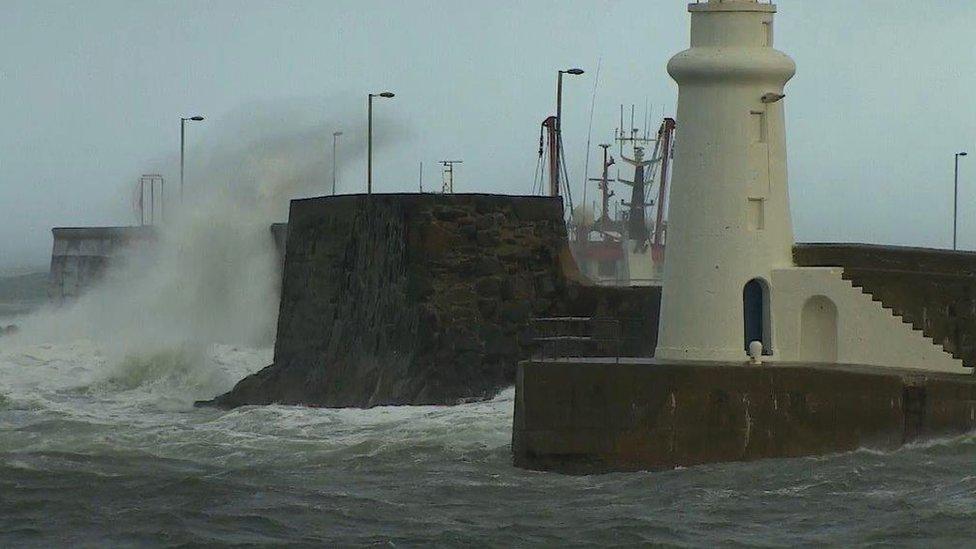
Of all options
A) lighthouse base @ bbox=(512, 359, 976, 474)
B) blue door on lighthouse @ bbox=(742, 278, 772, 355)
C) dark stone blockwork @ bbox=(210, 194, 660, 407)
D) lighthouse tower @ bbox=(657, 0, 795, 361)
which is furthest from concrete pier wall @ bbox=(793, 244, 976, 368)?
dark stone blockwork @ bbox=(210, 194, 660, 407)

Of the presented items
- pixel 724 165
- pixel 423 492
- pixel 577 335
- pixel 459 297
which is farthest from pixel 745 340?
pixel 459 297

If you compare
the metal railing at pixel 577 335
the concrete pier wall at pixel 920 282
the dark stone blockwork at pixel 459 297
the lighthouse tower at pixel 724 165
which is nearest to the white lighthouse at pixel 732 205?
the lighthouse tower at pixel 724 165

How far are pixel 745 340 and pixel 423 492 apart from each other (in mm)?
4297

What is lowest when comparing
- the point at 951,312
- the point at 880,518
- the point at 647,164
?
the point at 880,518

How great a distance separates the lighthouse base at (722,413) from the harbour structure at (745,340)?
0.01m

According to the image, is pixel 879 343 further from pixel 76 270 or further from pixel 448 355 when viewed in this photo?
pixel 76 270

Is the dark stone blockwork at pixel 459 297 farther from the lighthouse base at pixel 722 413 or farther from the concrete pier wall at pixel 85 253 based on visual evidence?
the concrete pier wall at pixel 85 253

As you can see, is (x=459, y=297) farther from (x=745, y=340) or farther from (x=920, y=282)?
(x=920, y=282)

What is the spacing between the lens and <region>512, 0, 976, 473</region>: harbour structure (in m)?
21.2

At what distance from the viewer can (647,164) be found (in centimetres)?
6994

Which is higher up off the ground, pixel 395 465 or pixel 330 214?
pixel 330 214

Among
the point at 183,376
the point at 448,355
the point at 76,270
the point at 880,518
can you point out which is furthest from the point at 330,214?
the point at 76,270

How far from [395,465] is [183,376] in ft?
55.0

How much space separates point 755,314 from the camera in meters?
23.2
